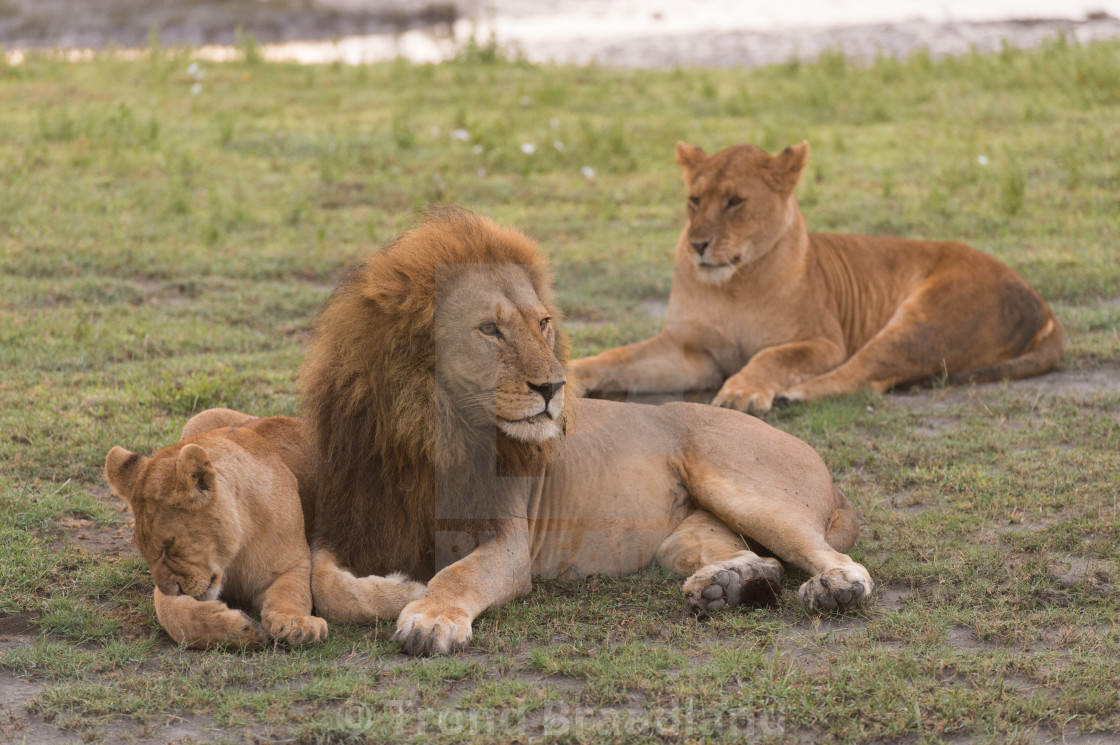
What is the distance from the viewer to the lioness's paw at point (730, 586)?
3604mm

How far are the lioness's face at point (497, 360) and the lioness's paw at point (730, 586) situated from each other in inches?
23.5

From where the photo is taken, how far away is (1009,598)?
3.65m

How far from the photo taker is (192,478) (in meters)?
3.34

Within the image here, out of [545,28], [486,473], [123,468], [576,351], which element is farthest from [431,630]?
[545,28]

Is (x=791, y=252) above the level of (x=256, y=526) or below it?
above

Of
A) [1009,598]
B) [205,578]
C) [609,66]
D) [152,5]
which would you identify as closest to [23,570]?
[205,578]

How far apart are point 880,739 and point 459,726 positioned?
3.14ft

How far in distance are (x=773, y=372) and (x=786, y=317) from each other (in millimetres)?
426

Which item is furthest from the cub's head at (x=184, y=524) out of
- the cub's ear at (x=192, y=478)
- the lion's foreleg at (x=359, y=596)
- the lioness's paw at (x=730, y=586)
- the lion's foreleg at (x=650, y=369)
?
the lion's foreleg at (x=650, y=369)

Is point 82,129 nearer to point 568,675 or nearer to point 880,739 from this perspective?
point 568,675

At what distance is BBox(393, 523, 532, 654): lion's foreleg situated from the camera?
3299 mm

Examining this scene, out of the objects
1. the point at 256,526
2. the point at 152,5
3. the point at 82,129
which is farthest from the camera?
the point at 152,5

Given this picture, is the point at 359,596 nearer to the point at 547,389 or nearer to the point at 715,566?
the point at 547,389

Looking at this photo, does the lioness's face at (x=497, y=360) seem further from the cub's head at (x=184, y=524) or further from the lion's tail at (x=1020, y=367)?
the lion's tail at (x=1020, y=367)
